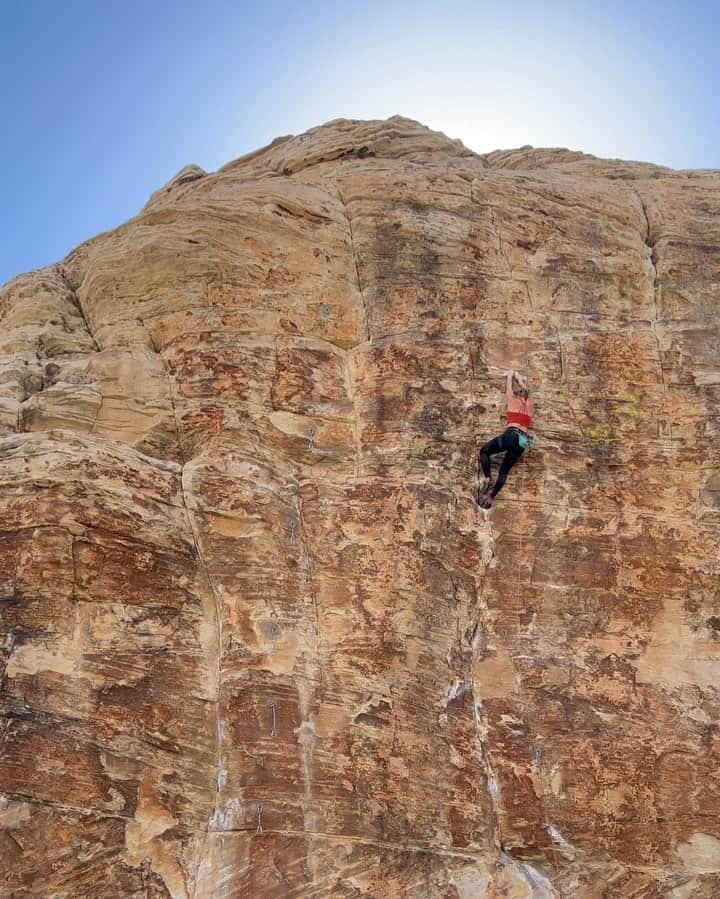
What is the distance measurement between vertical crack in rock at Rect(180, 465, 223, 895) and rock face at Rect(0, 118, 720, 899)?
1.3 inches

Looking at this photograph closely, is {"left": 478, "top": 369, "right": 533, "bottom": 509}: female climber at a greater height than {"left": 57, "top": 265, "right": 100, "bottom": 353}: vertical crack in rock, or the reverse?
{"left": 57, "top": 265, "right": 100, "bottom": 353}: vertical crack in rock

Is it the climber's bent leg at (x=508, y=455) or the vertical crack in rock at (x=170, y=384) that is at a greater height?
the vertical crack in rock at (x=170, y=384)

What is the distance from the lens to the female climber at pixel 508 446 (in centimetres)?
1243

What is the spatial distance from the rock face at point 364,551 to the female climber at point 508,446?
0.29 metres

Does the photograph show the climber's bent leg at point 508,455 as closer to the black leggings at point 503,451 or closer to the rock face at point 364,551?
the black leggings at point 503,451

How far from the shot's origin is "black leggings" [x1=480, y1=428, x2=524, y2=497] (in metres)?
12.4

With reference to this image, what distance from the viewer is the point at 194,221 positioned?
14250 millimetres

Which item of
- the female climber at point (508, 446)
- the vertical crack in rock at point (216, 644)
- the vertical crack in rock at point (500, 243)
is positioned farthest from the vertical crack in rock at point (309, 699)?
the vertical crack in rock at point (500, 243)

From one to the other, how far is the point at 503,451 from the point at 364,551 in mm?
2520

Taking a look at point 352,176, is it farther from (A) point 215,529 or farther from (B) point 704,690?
(B) point 704,690

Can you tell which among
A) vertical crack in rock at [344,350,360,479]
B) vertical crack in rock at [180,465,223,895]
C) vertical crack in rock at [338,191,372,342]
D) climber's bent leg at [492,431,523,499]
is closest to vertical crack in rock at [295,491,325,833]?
vertical crack in rock at [180,465,223,895]

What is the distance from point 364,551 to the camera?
39.3 ft

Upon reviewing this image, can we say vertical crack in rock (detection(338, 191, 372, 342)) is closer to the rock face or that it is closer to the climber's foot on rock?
the rock face

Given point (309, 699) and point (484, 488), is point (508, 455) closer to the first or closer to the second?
point (484, 488)
